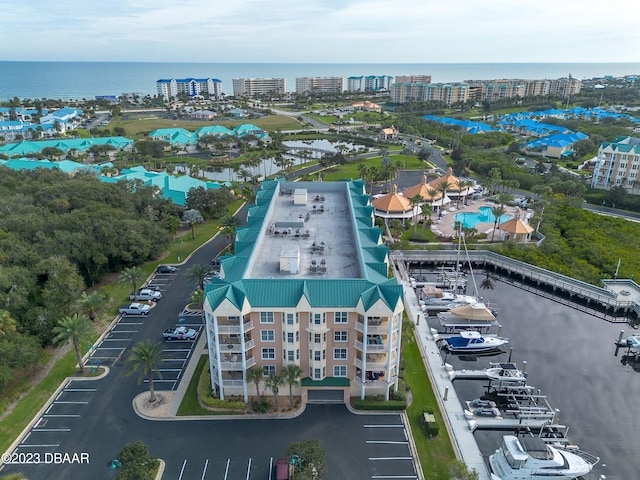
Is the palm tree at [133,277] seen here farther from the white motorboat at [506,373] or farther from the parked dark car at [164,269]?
the white motorboat at [506,373]

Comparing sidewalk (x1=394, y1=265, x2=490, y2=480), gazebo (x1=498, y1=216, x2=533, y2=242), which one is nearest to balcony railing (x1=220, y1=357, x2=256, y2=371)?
sidewalk (x1=394, y1=265, x2=490, y2=480)

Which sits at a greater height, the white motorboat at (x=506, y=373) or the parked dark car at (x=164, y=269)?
the parked dark car at (x=164, y=269)

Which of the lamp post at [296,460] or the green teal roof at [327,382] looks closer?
the lamp post at [296,460]

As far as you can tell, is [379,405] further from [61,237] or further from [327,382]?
[61,237]

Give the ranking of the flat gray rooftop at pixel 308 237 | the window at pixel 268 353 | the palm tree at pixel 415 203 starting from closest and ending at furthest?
the window at pixel 268 353
the flat gray rooftop at pixel 308 237
the palm tree at pixel 415 203

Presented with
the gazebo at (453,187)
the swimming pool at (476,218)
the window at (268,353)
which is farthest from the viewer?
the gazebo at (453,187)

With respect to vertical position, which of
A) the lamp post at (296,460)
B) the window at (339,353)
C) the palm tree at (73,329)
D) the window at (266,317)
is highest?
the window at (266,317)

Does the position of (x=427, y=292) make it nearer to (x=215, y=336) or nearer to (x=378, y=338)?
(x=378, y=338)

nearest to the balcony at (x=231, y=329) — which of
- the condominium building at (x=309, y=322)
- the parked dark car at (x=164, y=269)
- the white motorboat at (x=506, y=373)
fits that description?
the condominium building at (x=309, y=322)
